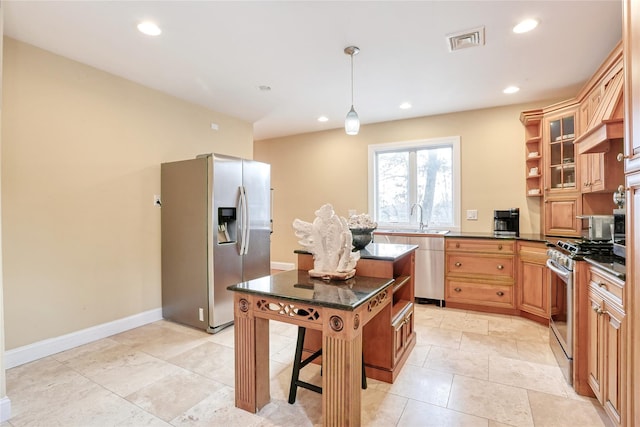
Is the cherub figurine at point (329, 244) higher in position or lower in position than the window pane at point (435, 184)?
lower

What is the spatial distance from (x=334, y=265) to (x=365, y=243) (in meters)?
0.52

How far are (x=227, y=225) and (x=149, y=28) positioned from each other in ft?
6.12

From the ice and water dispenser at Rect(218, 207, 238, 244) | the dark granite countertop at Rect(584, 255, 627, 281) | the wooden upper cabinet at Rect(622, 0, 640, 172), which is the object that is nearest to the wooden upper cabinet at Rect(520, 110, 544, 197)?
the dark granite countertop at Rect(584, 255, 627, 281)

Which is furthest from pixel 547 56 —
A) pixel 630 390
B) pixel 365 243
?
pixel 630 390

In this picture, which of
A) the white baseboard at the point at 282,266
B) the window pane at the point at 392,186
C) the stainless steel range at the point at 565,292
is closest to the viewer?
the stainless steel range at the point at 565,292

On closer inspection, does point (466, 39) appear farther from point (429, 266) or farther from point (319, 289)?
point (429, 266)

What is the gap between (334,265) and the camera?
81.7 inches

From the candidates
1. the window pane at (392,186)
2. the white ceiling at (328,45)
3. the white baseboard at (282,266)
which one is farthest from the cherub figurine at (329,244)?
the white baseboard at (282,266)

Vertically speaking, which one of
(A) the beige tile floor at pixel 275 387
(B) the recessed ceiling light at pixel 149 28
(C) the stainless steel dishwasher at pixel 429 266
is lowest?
(A) the beige tile floor at pixel 275 387

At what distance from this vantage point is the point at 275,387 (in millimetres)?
2160

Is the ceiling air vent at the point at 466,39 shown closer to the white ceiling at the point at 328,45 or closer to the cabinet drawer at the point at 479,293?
the white ceiling at the point at 328,45

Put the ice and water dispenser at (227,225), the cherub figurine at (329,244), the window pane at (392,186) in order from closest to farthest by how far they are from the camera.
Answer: the cherub figurine at (329,244) → the ice and water dispenser at (227,225) → the window pane at (392,186)

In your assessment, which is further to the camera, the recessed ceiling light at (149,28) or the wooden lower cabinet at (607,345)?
the recessed ceiling light at (149,28)

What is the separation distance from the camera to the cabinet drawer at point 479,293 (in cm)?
360
